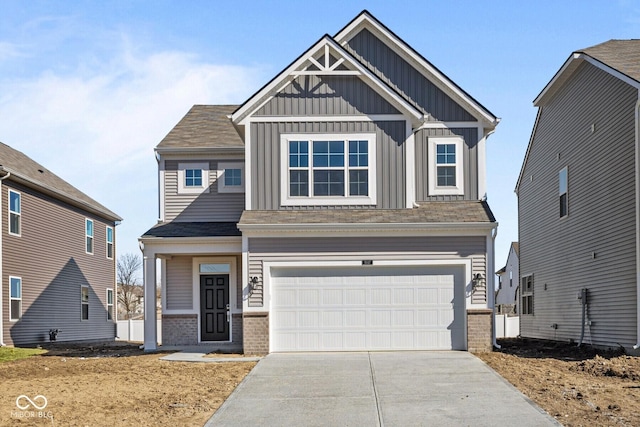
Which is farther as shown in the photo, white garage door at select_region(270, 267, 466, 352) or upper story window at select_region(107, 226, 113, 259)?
upper story window at select_region(107, 226, 113, 259)

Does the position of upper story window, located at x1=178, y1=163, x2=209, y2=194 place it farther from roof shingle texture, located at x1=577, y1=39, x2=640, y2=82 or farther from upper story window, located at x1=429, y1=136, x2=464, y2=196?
roof shingle texture, located at x1=577, y1=39, x2=640, y2=82

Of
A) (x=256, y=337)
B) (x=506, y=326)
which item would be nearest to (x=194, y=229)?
(x=256, y=337)

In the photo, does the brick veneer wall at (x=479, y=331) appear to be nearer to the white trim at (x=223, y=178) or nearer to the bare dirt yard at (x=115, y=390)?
the bare dirt yard at (x=115, y=390)

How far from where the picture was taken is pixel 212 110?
24328 mm

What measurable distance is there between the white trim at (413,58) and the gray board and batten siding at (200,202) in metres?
4.94

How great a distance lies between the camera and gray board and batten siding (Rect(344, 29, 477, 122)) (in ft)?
64.6

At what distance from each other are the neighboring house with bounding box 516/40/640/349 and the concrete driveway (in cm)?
488

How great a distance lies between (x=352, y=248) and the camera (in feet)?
59.8

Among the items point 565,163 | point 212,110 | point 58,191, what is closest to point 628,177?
point 565,163

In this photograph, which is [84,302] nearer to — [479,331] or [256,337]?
[256,337]

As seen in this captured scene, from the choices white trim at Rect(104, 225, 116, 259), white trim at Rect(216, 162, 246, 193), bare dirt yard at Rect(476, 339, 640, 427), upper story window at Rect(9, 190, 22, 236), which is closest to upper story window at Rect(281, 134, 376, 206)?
white trim at Rect(216, 162, 246, 193)

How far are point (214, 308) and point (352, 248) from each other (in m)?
5.43

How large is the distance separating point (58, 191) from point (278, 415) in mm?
18284

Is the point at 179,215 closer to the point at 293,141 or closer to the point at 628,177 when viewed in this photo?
the point at 293,141
